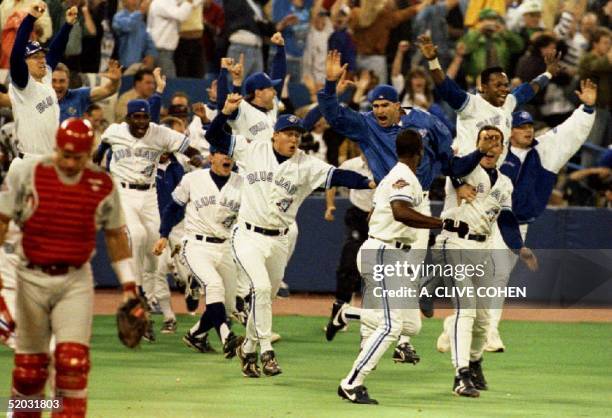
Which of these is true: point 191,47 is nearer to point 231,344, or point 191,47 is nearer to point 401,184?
point 231,344

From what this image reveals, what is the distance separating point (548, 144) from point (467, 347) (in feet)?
15.1

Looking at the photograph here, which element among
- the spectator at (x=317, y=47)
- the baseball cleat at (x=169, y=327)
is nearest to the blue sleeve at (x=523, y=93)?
the baseball cleat at (x=169, y=327)

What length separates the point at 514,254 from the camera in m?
13.4

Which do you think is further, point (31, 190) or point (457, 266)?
point (457, 266)

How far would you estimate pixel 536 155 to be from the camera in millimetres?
15156

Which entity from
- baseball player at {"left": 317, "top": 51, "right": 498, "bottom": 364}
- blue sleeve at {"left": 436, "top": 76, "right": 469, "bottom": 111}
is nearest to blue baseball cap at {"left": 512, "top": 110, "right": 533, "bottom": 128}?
blue sleeve at {"left": 436, "top": 76, "right": 469, "bottom": 111}

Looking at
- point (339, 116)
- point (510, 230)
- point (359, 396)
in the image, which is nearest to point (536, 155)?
point (510, 230)

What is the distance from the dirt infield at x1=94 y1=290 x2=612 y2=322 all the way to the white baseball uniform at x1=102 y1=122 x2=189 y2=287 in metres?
2.50

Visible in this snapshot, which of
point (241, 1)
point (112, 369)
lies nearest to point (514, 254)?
point (112, 369)

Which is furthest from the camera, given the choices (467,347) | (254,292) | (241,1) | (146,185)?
(241,1)

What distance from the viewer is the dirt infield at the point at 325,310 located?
17.5 meters

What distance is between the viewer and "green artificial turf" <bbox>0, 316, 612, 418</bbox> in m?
10.4

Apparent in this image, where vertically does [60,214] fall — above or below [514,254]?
above

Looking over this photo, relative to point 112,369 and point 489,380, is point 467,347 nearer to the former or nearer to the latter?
point 489,380
